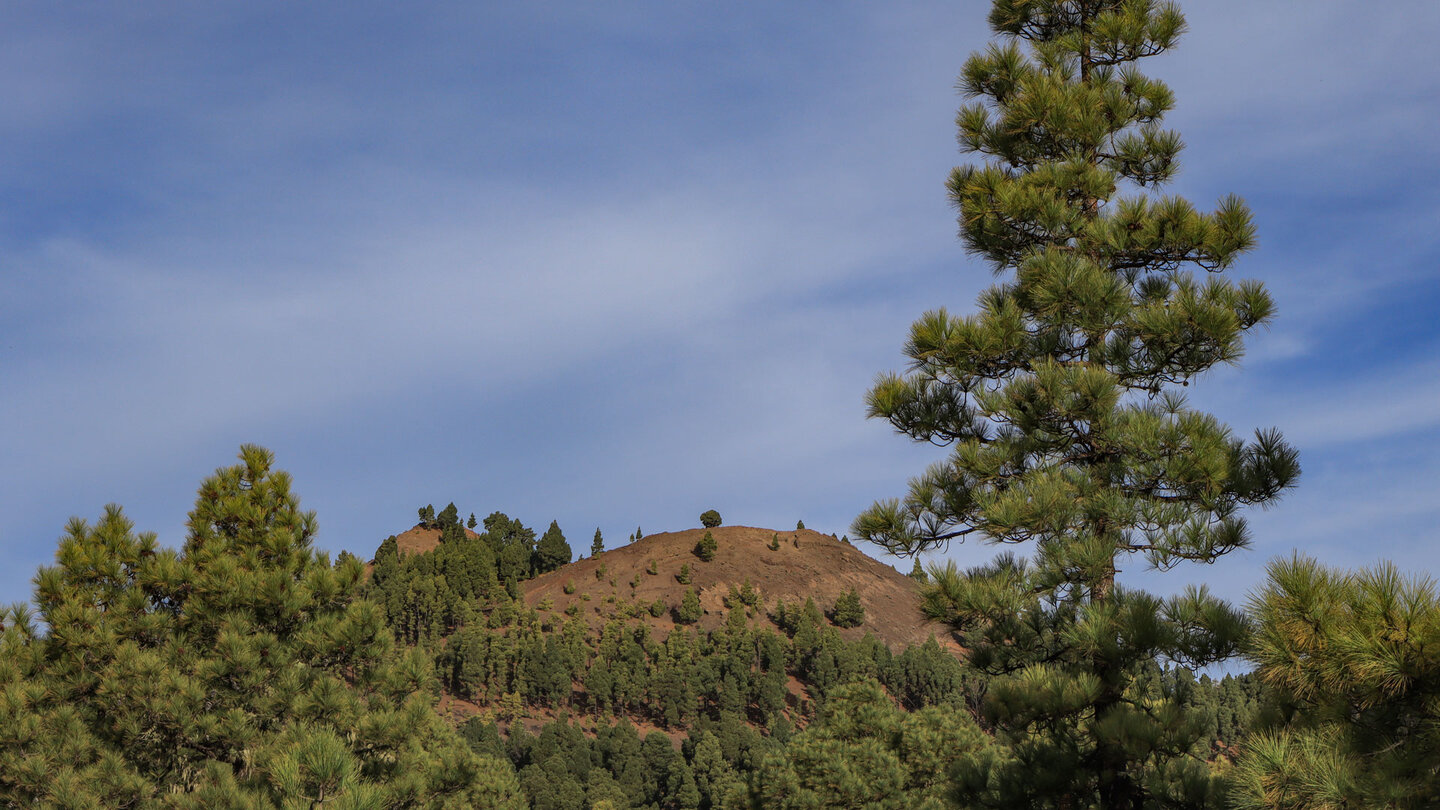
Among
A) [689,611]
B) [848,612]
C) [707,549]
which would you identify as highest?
[707,549]

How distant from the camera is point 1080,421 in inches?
436

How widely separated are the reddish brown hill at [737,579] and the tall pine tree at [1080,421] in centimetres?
10177

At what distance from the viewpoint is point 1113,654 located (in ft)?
32.2

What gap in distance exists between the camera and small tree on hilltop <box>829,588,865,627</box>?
4656 inches

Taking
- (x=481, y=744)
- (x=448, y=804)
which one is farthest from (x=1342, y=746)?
(x=481, y=744)

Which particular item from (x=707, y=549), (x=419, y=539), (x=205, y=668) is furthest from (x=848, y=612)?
(x=205, y=668)

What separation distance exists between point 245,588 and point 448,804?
15176 millimetres

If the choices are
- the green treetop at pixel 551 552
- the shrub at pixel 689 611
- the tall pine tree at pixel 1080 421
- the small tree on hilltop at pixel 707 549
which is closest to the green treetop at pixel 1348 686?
the tall pine tree at pixel 1080 421

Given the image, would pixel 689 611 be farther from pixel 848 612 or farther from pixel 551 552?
pixel 551 552

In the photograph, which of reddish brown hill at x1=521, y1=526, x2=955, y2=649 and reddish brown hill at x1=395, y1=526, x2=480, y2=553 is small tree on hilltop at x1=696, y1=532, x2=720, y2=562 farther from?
reddish brown hill at x1=395, y1=526, x2=480, y2=553

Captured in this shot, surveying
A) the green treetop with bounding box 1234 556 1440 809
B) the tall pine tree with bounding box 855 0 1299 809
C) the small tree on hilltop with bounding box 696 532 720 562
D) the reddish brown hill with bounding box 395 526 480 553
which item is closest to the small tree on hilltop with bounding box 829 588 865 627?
the small tree on hilltop with bounding box 696 532 720 562

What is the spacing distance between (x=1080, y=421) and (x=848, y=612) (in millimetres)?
110171

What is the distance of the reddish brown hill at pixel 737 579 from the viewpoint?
387 feet

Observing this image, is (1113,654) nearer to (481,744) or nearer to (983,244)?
(983,244)
